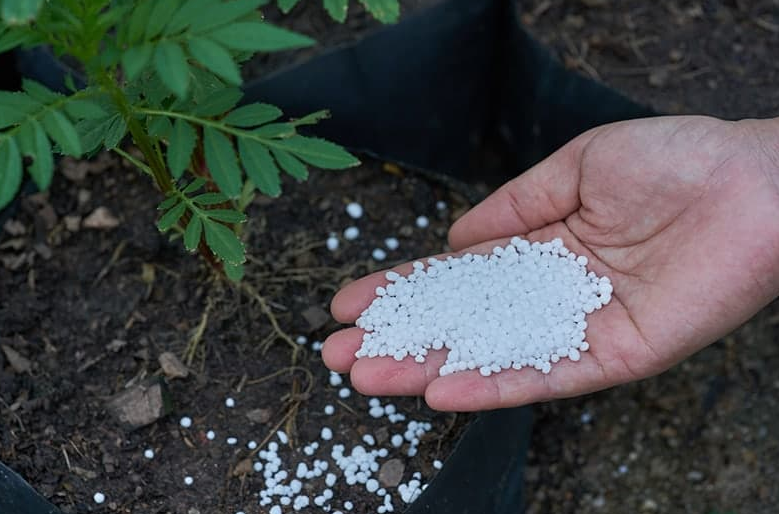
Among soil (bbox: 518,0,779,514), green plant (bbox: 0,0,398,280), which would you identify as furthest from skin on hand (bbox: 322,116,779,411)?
soil (bbox: 518,0,779,514)

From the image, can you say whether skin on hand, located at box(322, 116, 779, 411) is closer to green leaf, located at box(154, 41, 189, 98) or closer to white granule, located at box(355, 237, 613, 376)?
white granule, located at box(355, 237, 613, 376)

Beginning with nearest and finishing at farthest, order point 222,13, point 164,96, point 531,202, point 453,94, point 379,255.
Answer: point 222,13, point 164,96, point 531,202, point 379,255, point 453,94

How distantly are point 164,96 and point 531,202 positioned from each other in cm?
73

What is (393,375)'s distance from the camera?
1.48 m

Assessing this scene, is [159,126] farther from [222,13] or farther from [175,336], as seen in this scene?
[175,336]

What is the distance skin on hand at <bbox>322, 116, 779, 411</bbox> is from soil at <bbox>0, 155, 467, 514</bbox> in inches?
7.4

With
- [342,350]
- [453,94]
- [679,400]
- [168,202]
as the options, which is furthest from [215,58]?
[679,400]

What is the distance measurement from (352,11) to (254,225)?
732 mm

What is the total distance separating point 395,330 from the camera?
1535 mm

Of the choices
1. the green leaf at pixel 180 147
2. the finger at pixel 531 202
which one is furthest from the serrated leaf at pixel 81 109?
the finger at pixel 531 202

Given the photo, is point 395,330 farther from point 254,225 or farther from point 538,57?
point 538,57

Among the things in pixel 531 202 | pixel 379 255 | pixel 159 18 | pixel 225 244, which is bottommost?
pixel 379 255

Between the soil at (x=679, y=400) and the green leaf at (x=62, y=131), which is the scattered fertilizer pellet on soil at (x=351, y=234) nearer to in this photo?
the soil at (x=679, y=400)

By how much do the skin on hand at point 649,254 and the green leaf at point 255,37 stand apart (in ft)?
2.15
